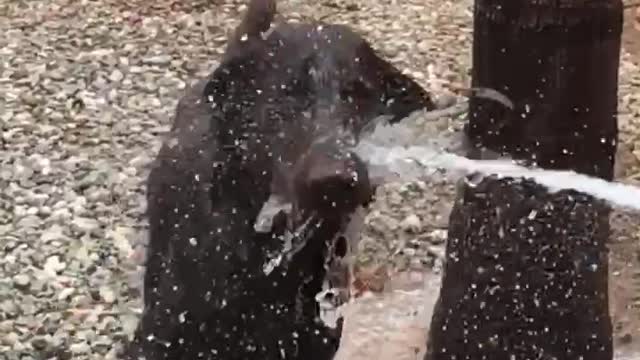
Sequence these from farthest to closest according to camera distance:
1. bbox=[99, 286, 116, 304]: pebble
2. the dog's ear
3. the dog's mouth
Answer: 1. bbox=[99, 286, 116, 304]: pebble
2. the dog's ear
3. the dog's mouth

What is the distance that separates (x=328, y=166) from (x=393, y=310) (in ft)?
0.74

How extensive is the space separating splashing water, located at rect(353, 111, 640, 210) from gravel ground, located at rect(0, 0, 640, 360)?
0.02 meters

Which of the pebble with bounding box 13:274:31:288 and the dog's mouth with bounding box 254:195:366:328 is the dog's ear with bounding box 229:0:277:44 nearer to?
the dog's mouth with bounding box 254:195:366:328

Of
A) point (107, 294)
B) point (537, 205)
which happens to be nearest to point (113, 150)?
point (107, 294)

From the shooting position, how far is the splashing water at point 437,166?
100 cm

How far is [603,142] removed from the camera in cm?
Answer: 99

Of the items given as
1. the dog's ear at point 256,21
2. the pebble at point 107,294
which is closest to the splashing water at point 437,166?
the dog's ear at point 256,21

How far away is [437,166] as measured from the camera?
108 cm

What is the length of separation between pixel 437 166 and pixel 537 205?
0.33 ft

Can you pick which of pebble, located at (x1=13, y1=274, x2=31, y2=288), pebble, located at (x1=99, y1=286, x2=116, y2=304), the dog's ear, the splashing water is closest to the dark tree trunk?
the splashing water

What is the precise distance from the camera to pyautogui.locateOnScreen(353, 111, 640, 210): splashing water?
3.27 ft

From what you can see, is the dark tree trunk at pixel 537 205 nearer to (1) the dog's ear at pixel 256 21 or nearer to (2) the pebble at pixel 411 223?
(2) the pebble at pixel 411 223

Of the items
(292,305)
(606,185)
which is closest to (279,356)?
(292,305)

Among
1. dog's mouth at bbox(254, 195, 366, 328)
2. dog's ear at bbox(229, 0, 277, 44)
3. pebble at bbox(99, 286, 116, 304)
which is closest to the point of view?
dog's mouth at bbox(254, 195, 366, 328)
